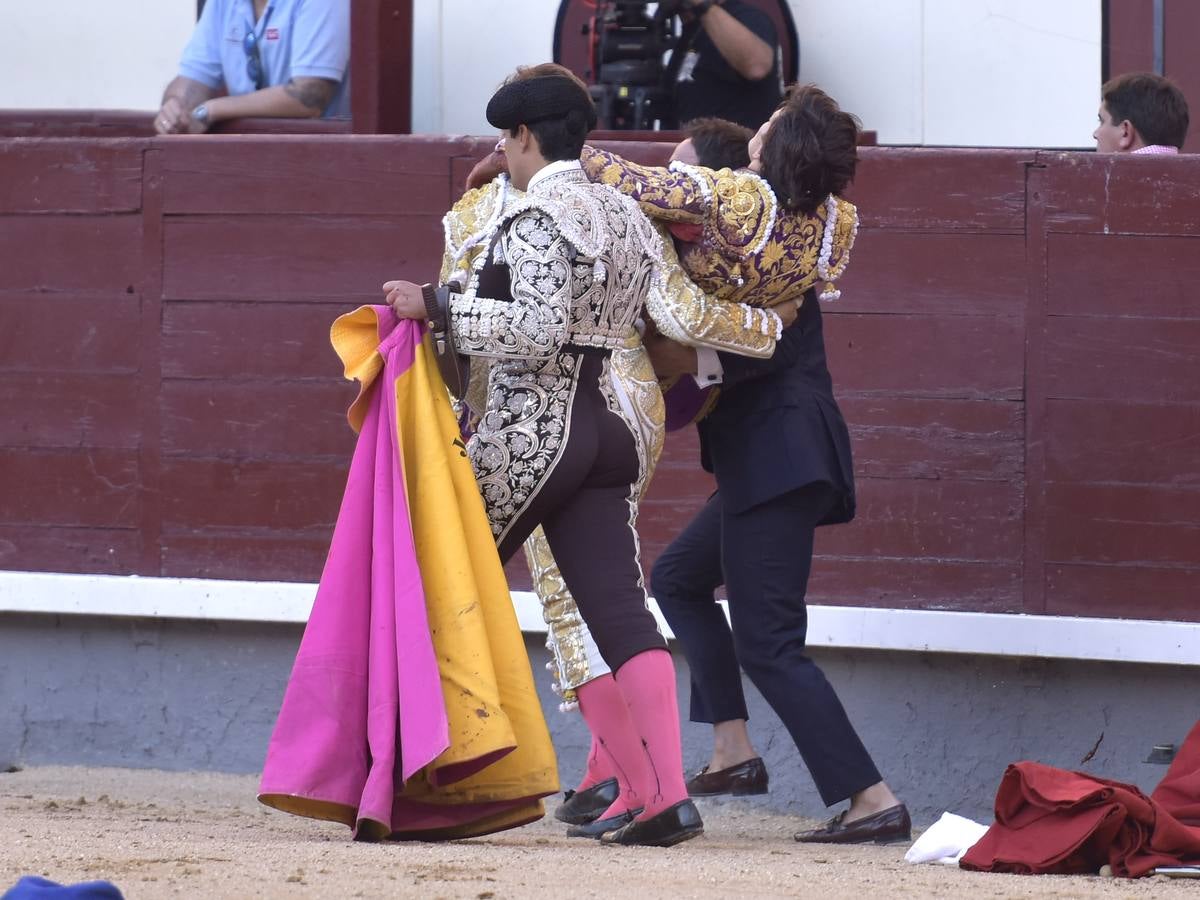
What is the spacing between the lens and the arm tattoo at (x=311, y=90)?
18.9ft

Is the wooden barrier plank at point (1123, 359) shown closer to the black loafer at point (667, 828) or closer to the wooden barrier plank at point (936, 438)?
the wooden barrier plank at point (936, 438)

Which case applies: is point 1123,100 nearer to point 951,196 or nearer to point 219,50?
point 951,196

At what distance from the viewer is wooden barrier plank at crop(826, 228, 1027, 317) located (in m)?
5.04

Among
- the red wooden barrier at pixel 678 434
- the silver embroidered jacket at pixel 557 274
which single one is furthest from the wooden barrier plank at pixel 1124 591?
the silver embroidered jacket at pixel 557 274

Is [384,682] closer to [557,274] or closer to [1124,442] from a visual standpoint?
[557,274]

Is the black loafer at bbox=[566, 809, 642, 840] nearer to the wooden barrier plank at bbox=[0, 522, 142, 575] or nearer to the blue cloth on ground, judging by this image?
the blue cloth on ground

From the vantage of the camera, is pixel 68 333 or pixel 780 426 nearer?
pixel 780 426

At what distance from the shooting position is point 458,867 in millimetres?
3488

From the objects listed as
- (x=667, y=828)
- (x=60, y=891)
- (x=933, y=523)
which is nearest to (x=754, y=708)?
(x=933, y=523)

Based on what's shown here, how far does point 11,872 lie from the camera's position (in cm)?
337

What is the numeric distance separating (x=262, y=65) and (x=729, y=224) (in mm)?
2319

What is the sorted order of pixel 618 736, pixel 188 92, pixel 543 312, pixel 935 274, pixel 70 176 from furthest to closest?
1. pixel 188 92
2. pixel 70 176
3. pixel 935 274
4. pixel 618 736
5. pixel 543 312

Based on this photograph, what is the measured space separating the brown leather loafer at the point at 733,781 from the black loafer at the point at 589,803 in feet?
0.72

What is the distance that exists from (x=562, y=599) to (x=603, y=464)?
0.48 metres
